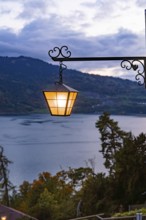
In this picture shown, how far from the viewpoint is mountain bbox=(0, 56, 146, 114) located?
244 feet

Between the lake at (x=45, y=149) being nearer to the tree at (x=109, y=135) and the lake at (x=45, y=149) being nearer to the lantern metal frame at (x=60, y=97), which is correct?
the tree at (x=109, y=135)

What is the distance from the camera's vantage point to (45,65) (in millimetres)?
97375

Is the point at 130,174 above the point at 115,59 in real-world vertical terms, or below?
below

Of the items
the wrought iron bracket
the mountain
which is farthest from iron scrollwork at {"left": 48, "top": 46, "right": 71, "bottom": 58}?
the mountain

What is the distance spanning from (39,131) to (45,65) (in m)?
28.2

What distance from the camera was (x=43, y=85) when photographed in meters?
78.4

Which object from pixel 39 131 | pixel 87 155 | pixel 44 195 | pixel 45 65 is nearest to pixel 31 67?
pixel 45 65

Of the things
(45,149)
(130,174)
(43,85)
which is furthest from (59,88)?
(43,85)

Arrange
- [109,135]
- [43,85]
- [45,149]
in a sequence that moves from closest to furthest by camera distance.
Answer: [109,135] → [45,149] → [43,85]

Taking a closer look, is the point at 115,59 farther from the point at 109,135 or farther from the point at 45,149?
the point at 45,149

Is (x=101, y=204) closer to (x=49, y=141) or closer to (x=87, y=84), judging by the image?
(x=49, y=141)

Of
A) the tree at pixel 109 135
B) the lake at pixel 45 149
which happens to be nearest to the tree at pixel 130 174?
the tree at pixel 109 135

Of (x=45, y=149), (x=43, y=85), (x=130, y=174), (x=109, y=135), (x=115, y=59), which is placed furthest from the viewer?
(x=43, y=85)

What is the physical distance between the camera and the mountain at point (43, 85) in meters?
74.3
